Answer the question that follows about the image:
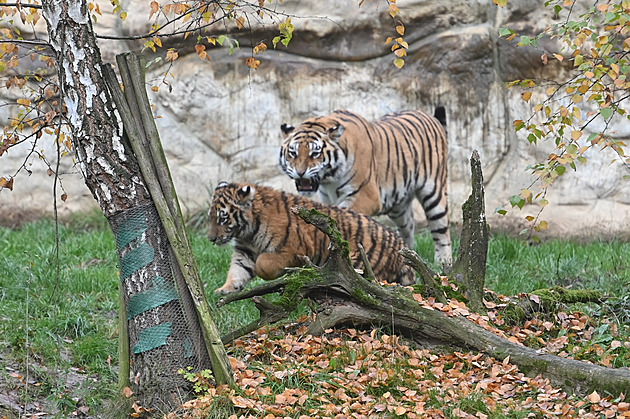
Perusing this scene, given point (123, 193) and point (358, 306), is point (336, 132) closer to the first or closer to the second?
point (358, 306)

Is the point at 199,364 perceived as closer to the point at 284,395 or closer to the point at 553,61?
the point at 284,395

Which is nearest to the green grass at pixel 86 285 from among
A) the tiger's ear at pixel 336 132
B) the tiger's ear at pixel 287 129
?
the tiger's ear at pixel 287 129

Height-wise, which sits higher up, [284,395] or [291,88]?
[291,88]

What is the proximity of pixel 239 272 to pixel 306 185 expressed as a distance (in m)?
2.01

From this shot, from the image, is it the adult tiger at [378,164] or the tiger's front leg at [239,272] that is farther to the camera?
the adult tiger at [378,164]

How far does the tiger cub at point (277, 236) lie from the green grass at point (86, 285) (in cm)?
39

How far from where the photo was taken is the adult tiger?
8242mm

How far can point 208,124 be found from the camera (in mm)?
10055

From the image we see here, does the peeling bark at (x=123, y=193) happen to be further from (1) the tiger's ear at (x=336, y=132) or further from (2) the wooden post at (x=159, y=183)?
(1) the tiger's ear at (x=336, y=132)

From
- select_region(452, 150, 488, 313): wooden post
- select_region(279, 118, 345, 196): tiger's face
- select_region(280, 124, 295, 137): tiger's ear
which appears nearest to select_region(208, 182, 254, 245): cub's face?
select_region(279, 118, 345, 196): tiger's face

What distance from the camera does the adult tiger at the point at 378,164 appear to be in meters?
8.24

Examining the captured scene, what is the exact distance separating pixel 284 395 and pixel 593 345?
6.71ft

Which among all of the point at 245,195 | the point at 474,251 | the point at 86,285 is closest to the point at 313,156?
the point at 245,195

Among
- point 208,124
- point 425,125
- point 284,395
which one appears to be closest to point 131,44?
point 208,124
